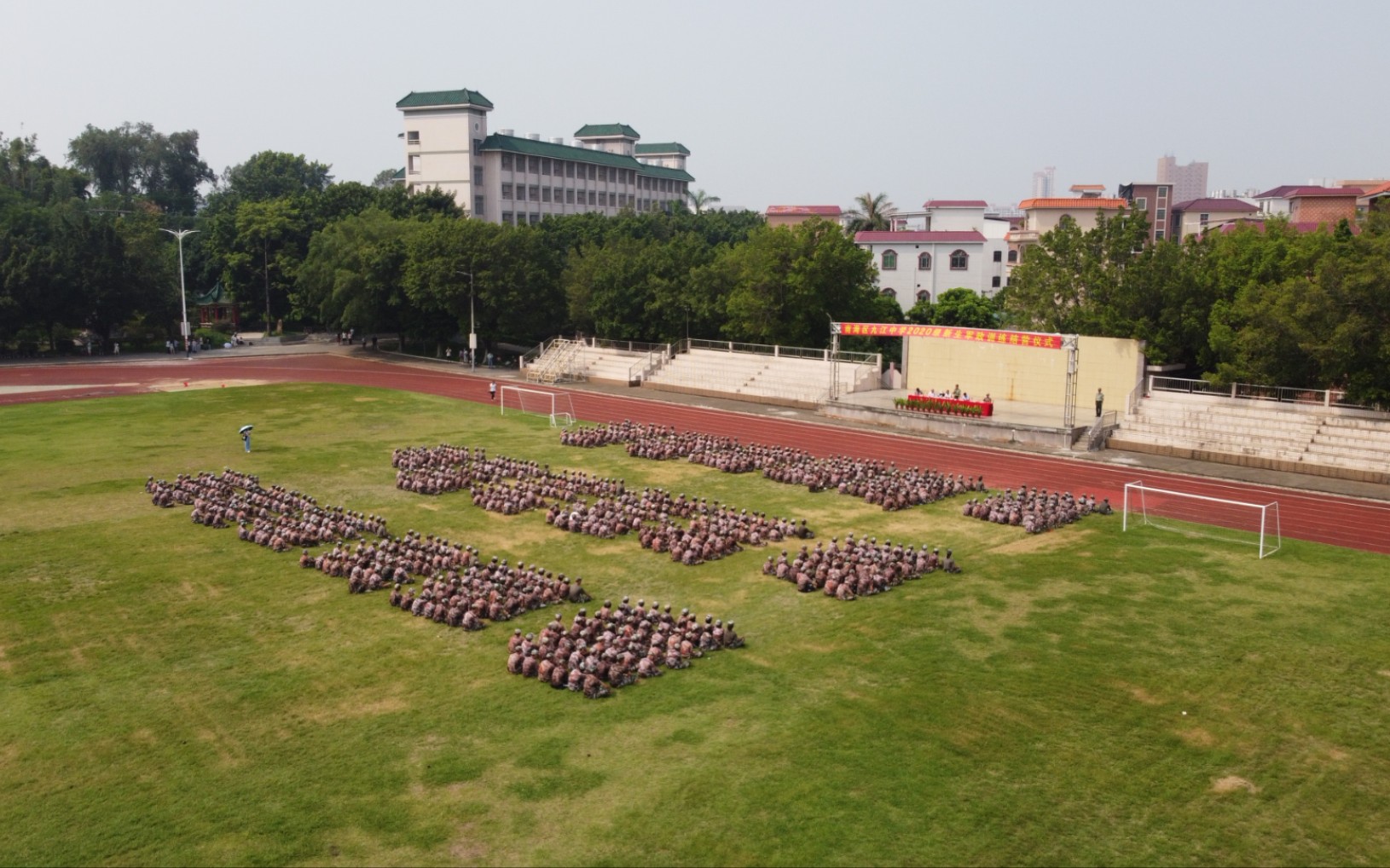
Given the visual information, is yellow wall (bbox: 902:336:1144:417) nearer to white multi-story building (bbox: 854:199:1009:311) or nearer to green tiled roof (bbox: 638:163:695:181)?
white multi-story building (bbox: 854:199:1009:311)

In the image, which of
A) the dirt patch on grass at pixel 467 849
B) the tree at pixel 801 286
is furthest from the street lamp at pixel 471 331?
the dirt patch on grass at pixel 467 849

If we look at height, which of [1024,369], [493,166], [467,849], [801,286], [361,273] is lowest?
[467,849]

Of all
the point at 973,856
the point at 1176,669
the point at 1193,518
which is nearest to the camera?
the point at 973,856

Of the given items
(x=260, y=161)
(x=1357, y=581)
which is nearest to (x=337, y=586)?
(x=1357, y=581)

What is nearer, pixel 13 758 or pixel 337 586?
pixel 13 758

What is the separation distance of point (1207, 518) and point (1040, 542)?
5344 mm

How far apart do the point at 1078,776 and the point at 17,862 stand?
11.4 meters

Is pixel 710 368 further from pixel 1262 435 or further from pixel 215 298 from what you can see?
pixel 215 298

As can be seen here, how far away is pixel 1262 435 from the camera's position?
30578mm

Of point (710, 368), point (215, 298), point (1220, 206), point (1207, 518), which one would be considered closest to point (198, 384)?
point (710, 368)

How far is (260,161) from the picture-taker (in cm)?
10631

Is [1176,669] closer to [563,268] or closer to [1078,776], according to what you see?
[1078,776]

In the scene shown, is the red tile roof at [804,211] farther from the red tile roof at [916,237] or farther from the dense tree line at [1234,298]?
the dense tree line at [1234,298]

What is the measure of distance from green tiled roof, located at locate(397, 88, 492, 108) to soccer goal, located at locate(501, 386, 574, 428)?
4906 centimetres
